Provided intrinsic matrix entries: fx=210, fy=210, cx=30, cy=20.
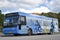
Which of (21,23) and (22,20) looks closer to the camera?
(21,23)

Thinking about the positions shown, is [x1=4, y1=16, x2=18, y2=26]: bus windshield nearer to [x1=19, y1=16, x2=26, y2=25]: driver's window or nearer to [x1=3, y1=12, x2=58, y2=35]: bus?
[x1=3, y1=12, x2=58, y2=35]: bus

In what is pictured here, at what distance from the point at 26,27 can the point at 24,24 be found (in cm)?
72

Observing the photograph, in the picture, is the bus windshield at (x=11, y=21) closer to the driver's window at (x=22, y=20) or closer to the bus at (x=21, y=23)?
the bus at (x=21, y=23)

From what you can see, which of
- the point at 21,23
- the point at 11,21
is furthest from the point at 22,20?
the point at 11,21

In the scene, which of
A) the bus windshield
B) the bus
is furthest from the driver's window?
the bus windshield

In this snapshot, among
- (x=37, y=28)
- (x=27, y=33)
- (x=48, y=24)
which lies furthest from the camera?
(x=48, y=24)

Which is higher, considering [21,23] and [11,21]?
[11,21]

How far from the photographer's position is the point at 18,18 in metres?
25.7

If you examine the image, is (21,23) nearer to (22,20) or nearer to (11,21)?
(22,20)

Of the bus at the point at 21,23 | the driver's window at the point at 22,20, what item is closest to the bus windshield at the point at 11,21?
the bus at the point at 21,23

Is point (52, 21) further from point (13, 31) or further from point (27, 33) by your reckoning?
point (13, 31)

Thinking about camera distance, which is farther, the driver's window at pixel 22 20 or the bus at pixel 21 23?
the driver's window at pixel 22 20

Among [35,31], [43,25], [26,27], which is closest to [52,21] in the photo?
[43,25]

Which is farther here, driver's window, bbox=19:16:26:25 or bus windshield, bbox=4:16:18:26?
driver's window, bbox=19:16:26:25
